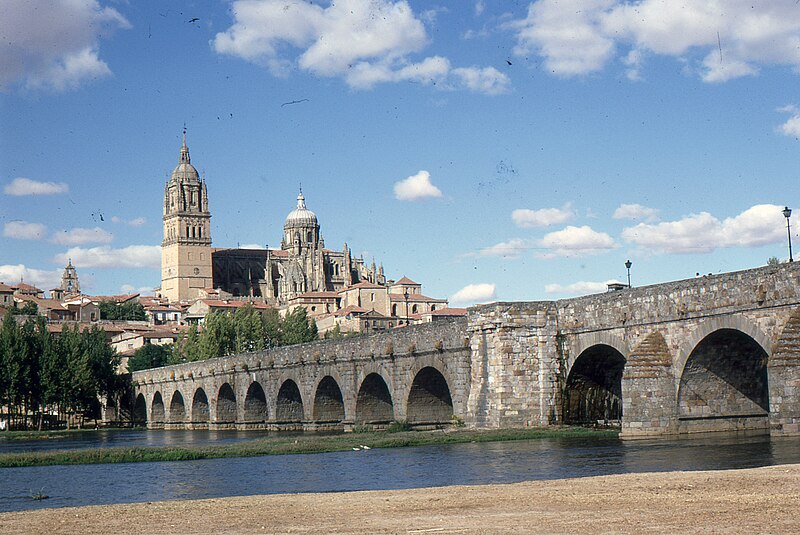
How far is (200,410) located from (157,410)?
49.0ft

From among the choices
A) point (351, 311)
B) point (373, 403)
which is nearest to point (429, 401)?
point (373, 403)

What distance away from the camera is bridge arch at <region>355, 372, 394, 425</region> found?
2082 inches

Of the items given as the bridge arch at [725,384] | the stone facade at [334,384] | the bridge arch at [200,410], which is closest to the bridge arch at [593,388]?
the stone facade at [334,384]

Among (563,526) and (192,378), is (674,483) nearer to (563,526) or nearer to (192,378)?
(563,526)

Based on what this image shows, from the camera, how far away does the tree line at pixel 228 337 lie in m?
104

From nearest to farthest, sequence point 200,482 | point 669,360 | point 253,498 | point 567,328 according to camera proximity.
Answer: point 253,498 → point 200,482 → point 669,360 → point 567,328

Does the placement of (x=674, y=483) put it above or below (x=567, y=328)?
below

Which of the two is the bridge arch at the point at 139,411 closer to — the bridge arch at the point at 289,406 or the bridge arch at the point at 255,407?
the bridge arch at the point at 255,407

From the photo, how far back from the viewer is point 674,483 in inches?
754

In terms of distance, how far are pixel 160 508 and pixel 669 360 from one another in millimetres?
18312

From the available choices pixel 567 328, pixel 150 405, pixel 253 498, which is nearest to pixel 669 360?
pixel 567 328

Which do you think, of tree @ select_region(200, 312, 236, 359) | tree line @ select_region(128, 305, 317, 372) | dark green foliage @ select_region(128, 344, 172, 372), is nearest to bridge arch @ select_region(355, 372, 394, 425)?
tree line @ select_region(128, 305, 317, 372)

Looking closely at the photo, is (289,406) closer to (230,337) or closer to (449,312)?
(230,337)

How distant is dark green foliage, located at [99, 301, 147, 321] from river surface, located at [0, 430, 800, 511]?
6222 inches
